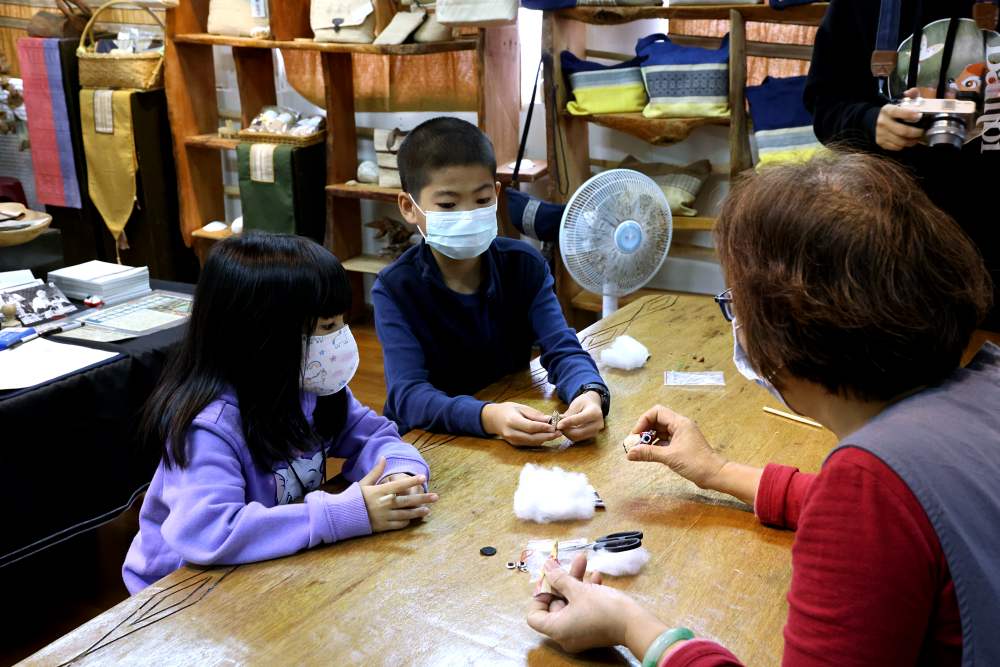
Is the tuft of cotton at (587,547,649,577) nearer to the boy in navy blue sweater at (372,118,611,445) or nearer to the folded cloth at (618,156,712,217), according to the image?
the boy in navy blue sweater at (372,118,611,445)

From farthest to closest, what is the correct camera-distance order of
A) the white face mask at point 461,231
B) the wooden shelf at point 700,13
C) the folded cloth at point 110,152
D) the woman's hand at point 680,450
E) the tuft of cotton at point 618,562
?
1. the folded cloth at point 110,152
2. the wooden shelf at point 700,13
3. the white face mask at point 461,231
4. the woman's hand at point 680,450
5. the tuft of cotton at point 618,562

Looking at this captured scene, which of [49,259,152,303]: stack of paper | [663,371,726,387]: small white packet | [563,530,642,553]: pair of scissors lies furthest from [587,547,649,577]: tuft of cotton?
[49,259,152,303]: stack of paper

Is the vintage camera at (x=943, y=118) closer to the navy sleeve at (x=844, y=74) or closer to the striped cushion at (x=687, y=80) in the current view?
the navy sleeve at (x=844, y=74)

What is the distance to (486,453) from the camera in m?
1.61

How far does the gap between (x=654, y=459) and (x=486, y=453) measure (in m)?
0.30

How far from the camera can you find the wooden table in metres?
1.04

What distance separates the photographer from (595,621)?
1024mm

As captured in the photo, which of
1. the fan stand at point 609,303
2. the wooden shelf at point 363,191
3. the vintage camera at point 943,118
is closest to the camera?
the vintage camera at point 943,118

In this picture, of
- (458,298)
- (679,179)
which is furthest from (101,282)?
(679,179)

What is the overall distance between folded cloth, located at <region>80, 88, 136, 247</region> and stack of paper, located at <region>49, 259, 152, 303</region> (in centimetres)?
216

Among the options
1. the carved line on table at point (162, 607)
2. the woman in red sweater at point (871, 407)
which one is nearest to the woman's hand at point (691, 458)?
the woman in red sweater at point (871, 407)

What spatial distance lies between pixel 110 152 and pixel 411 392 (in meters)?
3.90

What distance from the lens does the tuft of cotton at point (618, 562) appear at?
1.20 m

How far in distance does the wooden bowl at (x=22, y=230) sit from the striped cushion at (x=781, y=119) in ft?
8.21
